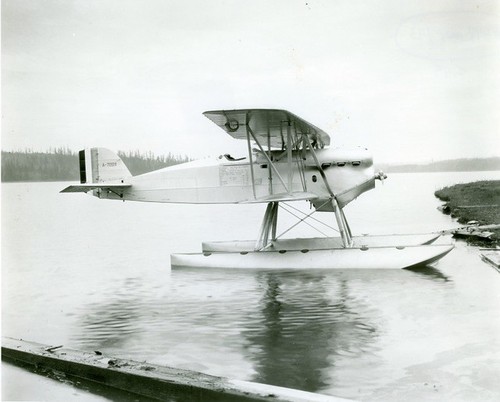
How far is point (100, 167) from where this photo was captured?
12.6 metres

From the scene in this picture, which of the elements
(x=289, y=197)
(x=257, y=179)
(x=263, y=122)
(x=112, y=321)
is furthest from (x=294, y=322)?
(x=257, y=179)

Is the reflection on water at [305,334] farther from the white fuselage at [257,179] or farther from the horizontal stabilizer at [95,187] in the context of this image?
the horizontal stabilizer at [95,187]

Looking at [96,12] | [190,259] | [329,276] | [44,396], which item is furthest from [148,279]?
[44,396]

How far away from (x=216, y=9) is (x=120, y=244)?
37.5 ft

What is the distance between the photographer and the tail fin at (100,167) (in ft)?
40.9

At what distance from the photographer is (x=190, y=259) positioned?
10.9 meters

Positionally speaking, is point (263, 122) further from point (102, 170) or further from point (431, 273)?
point (102, 170)

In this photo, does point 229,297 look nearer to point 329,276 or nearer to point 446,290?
point 329,276

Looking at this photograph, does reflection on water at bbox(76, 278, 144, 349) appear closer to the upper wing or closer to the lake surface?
the lake surface

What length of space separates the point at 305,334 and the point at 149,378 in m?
2.32

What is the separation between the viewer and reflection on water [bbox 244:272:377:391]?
448 centimetres

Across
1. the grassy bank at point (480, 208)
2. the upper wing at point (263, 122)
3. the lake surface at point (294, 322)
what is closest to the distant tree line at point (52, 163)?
the lake surface at point (294, 322)

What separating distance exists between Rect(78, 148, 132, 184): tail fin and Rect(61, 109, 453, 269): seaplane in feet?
0.08

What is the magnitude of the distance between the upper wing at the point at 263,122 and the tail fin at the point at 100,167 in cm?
307
